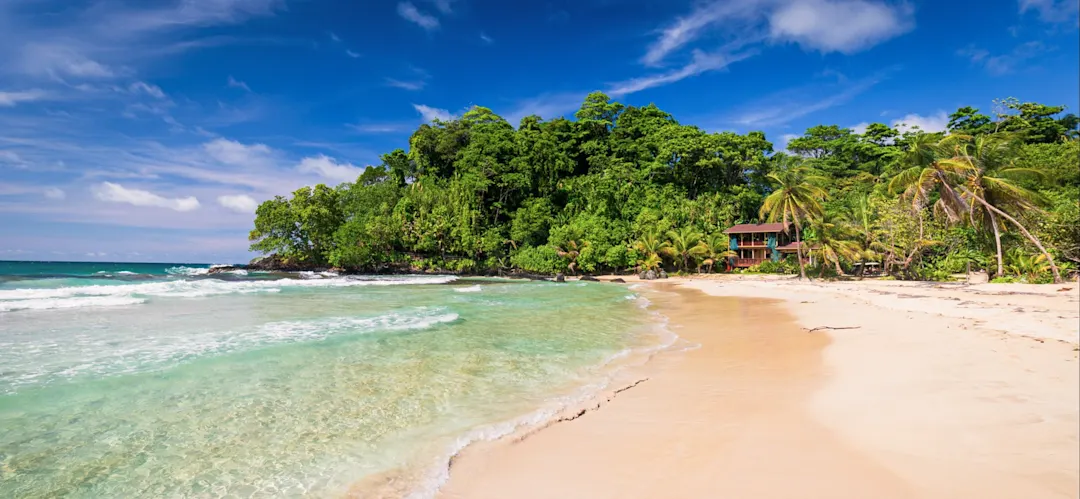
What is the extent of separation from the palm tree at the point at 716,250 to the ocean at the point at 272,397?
27660 mm

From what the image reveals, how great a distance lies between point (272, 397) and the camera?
5199 millimetres

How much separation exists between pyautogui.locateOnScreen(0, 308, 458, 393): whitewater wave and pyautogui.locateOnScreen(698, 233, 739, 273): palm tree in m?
29.7

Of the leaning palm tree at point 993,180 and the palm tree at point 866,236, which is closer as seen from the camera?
the leaning palm tree at point 993,180

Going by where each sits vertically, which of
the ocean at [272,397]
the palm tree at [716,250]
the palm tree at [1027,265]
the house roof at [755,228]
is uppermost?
the house roof at [755,228]

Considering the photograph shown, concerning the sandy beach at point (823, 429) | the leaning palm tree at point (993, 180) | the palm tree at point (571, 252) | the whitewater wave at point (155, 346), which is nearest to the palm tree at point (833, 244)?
the leaning palm tree at point (993, 180)

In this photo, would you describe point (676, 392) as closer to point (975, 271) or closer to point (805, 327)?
point (805, 327)

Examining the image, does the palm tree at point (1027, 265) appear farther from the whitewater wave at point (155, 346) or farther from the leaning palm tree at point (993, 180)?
the whitewater wave at point (155, 346)

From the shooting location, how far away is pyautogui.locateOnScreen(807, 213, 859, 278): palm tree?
26609 mm

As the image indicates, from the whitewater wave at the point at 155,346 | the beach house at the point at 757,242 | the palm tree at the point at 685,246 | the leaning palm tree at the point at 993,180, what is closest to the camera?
the whitewater wave at the point at 155,346

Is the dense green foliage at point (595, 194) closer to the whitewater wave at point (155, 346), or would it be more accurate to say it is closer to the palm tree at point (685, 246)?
the palm tree at point (685, 246)

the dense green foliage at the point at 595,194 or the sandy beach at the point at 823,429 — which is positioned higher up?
the dense green foliage at the point at 595,194

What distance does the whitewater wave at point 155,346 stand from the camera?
6.31 meters

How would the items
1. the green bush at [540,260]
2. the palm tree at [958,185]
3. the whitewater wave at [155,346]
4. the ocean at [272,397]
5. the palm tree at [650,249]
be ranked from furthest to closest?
the green bush at [540,260] < the palm tree at [650,249] < the palm tree at [958,185] < the whitewater wave at [155,346] < the ocean at [272,397]

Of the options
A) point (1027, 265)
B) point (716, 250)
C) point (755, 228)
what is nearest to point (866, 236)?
point (1027, 265)
